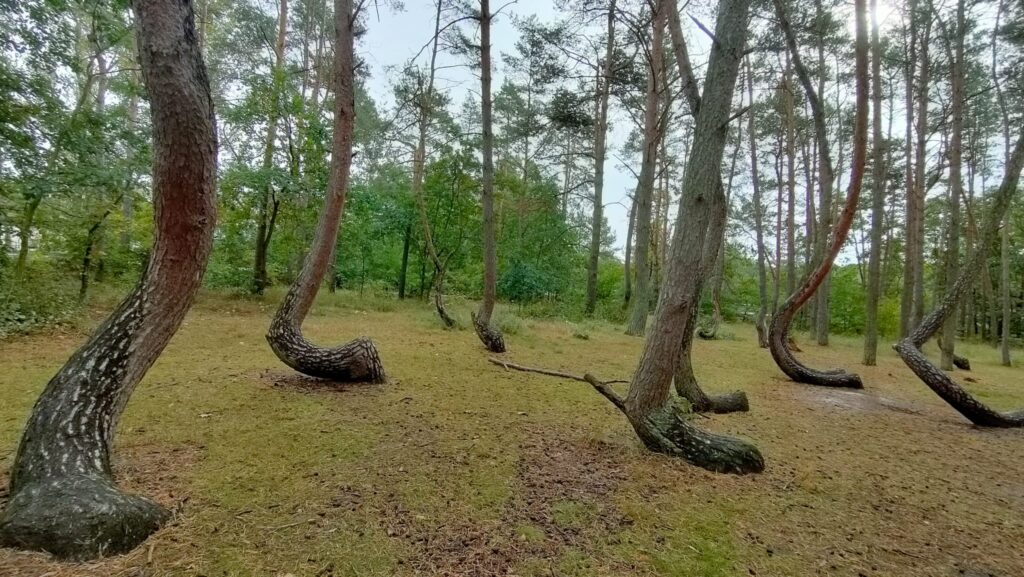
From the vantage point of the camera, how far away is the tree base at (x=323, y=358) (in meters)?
3.46

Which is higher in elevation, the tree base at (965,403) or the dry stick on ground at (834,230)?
the dry stick on ground at (834,230)

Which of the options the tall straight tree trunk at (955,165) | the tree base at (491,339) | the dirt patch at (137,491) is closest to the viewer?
the dirt patch at (137,491)

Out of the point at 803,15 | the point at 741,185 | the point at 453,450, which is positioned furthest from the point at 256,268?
the point at 741,185

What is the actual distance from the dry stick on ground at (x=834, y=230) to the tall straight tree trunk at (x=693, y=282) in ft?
5.70

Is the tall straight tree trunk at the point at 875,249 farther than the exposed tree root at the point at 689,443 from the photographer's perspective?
Yes

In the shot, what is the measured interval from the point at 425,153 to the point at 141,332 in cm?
956

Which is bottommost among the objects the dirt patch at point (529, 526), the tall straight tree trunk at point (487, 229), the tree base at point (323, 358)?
the dirt patch at point (529, 526)

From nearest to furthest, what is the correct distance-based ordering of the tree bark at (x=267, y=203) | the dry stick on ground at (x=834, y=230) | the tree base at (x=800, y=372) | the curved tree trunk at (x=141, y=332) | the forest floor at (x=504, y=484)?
the curved tree trunk at (x=141, y=332), the forest floor at (x=504, y=484), the dry stick on ground at (x=834, y=230), the tree base at (x=800, y=372), the tree bark at (x=267, y=203)

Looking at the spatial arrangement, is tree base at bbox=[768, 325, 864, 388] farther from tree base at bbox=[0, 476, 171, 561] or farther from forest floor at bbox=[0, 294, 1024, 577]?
tree base at bbox=[0, 476, 171, 561]

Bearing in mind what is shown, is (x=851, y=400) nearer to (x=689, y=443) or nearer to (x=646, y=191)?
(x=689, y=443)

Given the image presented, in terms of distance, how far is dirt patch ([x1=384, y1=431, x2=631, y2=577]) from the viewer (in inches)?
58.1

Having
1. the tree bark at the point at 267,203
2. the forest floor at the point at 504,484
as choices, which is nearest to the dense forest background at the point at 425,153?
the tree bark at the point at 267,203

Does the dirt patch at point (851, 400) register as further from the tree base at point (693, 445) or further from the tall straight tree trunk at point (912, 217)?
the tall straight tree trunk at point (912, 217)

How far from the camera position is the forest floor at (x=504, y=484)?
150 cm
